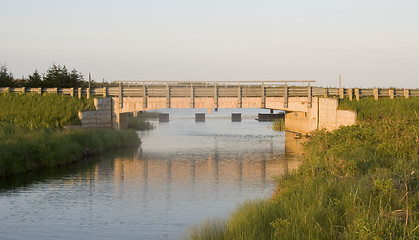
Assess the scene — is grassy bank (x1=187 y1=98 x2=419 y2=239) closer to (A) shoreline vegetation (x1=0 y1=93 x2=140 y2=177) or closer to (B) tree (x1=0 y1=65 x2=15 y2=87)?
(A) shoreline vegetation (x1=0 y1=93 x2=140 y2=177)

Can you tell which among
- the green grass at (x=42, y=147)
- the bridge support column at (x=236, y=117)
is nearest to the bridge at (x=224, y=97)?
the green grass at (x=42, y=147)

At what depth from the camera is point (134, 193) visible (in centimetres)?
2631

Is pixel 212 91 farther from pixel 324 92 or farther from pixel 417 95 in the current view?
pixel 417 95

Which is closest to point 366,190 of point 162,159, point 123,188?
point 123,188

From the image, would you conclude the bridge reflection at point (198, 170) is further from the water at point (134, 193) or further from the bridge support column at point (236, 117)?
the bridge support column at point (236, 117)

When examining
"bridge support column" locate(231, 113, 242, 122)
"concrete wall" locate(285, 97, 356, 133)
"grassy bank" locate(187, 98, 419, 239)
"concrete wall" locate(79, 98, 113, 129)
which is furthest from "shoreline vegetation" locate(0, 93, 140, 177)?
"bridge support column" locate(231, 113, 242, 122)

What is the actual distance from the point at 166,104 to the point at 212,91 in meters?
4.65

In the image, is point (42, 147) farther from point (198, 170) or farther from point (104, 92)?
point (104, 92)

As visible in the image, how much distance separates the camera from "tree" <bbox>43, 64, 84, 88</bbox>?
65.5m

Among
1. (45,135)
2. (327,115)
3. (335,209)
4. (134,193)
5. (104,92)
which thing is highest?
(104,92)

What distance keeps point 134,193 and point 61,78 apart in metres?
42.9

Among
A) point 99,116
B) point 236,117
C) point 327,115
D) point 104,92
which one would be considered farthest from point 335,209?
point 236,117

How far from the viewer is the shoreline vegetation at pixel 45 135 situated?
32.9 m

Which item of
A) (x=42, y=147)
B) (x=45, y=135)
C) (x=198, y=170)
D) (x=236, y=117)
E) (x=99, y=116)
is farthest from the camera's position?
(x=236, y=117)
